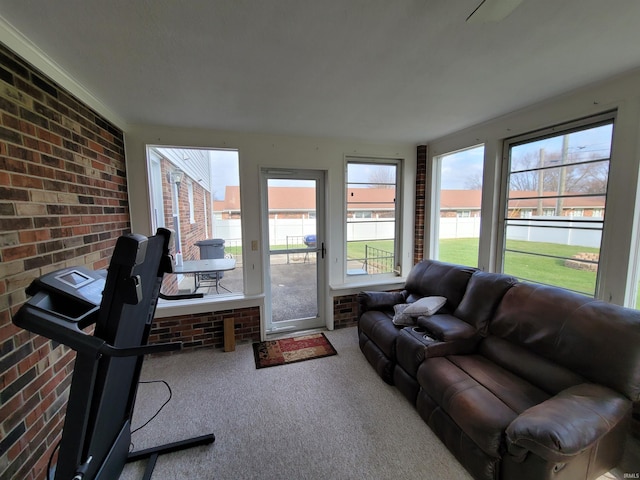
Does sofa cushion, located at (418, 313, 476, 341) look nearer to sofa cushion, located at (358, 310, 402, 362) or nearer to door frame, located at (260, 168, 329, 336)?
sofa cushion, located at (358, 310, 402, 362)

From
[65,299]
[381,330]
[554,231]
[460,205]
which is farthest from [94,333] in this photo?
[460,205]

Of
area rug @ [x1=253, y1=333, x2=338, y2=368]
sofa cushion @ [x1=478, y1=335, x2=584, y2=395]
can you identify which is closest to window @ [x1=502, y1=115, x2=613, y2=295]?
sofa cushion @ [x1=478, y1=335, x2=584, y2=395]

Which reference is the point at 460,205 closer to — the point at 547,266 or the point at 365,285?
the point at 547,266

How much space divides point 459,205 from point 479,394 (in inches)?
93.2

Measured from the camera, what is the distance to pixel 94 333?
958mm

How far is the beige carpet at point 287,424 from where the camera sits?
1.57 metres

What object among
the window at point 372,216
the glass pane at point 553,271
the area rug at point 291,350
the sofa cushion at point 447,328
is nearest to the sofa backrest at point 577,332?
the sofa cushion at point 447,328

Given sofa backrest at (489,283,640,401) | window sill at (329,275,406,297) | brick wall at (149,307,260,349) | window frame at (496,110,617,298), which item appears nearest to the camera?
sofa backrest at (489,283,640,401)

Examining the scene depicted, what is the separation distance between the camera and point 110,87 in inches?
73.9

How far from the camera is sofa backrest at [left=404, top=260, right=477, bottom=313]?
96.6 inches

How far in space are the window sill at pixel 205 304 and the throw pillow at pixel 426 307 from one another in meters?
1.69

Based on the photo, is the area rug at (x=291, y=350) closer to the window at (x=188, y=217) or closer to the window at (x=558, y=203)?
the window at (x=188, y=217)

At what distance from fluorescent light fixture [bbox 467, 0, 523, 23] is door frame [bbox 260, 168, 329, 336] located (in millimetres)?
2310

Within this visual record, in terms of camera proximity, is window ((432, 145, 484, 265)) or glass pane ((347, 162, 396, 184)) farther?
glass pane ((347, 162, 396, 184))
